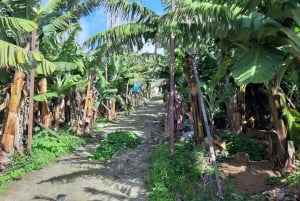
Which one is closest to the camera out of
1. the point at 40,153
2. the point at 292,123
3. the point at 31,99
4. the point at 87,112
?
the point at 292,123

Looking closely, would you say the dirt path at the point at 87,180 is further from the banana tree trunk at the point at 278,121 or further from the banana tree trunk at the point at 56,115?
the banana tree trunk at the point at 278,121

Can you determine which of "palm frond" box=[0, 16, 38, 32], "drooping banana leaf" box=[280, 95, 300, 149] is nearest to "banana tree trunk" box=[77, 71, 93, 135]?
"palm frond" box=[0, 16, 38, 32]

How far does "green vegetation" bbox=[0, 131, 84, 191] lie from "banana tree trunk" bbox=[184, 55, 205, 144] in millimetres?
4542

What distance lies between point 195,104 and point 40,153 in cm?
504

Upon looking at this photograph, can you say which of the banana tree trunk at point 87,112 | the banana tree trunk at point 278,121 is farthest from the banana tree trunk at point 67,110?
the banana tree trunk at point 278,121

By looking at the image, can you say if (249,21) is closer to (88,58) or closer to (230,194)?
(230,194)

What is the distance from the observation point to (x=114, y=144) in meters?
12.9

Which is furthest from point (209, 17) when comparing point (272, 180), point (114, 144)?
point (114, 144)

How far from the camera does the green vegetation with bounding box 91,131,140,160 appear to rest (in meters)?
11.8

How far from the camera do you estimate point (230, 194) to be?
7980 mm

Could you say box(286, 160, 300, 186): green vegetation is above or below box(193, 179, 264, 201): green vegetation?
above

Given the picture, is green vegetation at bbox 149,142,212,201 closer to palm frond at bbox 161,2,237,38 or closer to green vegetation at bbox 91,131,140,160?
green vegetation at bbox 91,131,140,160

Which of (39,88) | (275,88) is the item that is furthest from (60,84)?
(275,88)

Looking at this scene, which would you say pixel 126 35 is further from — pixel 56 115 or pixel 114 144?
pixel 56 115
